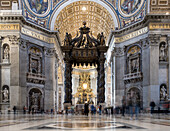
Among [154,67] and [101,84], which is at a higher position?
[154,67]

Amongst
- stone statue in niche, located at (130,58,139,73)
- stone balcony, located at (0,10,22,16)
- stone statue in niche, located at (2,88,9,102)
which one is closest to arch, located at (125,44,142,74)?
stone statue in niche, located at (130,58,139,73)

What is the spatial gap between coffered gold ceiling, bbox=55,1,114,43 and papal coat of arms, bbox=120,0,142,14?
1.92m

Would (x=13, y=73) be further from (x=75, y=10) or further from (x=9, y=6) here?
(x=75, y=10)

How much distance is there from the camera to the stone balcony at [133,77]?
23405mm

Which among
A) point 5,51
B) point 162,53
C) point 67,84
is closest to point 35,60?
point 5,51

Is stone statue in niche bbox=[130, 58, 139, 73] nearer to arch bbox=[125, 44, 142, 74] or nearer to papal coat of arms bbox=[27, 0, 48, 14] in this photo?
arch bbox=[125, 44, 142, 74]

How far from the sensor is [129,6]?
2611cm

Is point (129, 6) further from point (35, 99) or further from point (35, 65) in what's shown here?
point (35, 99)

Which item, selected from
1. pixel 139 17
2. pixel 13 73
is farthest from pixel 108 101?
pixel 13 73

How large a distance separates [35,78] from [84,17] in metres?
12.8

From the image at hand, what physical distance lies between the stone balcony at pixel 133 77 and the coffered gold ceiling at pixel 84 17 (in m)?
6.39

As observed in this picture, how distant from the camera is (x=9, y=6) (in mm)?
22422

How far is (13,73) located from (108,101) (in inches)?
742

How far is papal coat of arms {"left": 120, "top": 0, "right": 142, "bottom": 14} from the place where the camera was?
25.0 metres
